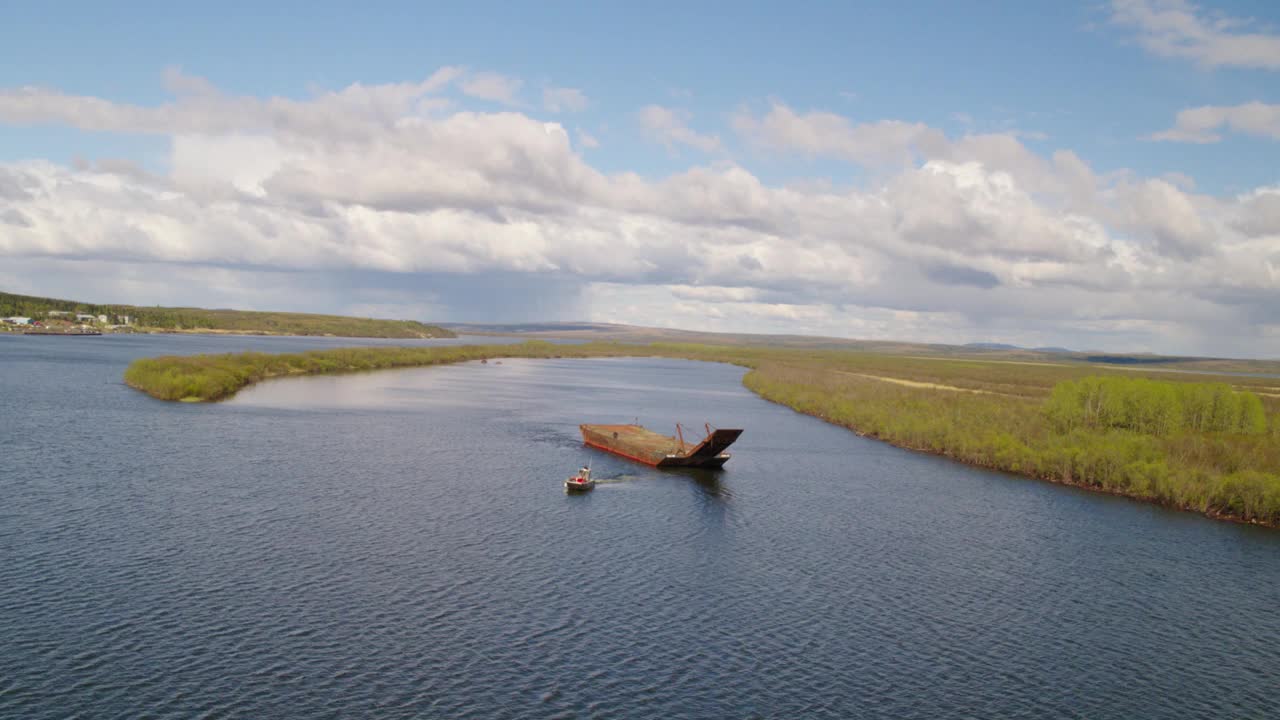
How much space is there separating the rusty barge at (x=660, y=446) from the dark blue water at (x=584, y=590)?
2.53 meters

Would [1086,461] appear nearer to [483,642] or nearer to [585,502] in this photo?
[585,502]

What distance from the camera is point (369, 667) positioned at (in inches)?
920

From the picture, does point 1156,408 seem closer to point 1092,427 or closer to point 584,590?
point 1092,427

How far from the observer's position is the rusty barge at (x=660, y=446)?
58.9 metres

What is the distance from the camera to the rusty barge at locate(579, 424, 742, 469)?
2320 inches

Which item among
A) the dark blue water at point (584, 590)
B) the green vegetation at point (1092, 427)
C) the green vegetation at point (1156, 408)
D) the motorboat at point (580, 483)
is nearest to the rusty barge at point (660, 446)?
the dark blue water at point (584, 590)

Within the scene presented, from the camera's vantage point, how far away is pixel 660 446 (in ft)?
217

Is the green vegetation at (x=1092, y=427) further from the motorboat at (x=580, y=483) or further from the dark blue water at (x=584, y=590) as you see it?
the motorboat at (x=580, y=483)

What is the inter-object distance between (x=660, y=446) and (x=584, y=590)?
35.2 meters

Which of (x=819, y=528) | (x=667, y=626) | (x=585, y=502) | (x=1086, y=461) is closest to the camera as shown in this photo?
(x=667, y=626)

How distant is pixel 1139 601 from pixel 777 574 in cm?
1464

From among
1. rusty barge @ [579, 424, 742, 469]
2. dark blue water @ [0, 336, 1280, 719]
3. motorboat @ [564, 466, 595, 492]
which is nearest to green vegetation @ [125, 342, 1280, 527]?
dark blue water @ [0, 336, 1280, 719]

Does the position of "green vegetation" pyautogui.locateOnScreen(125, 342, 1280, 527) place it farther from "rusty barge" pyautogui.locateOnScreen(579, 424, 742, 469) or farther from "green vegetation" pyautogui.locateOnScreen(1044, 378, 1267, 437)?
"rusty barge" pyautogui.locateOnScreen(579, 424, 742, 469)

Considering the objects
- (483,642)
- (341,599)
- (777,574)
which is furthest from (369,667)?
(777,574)
